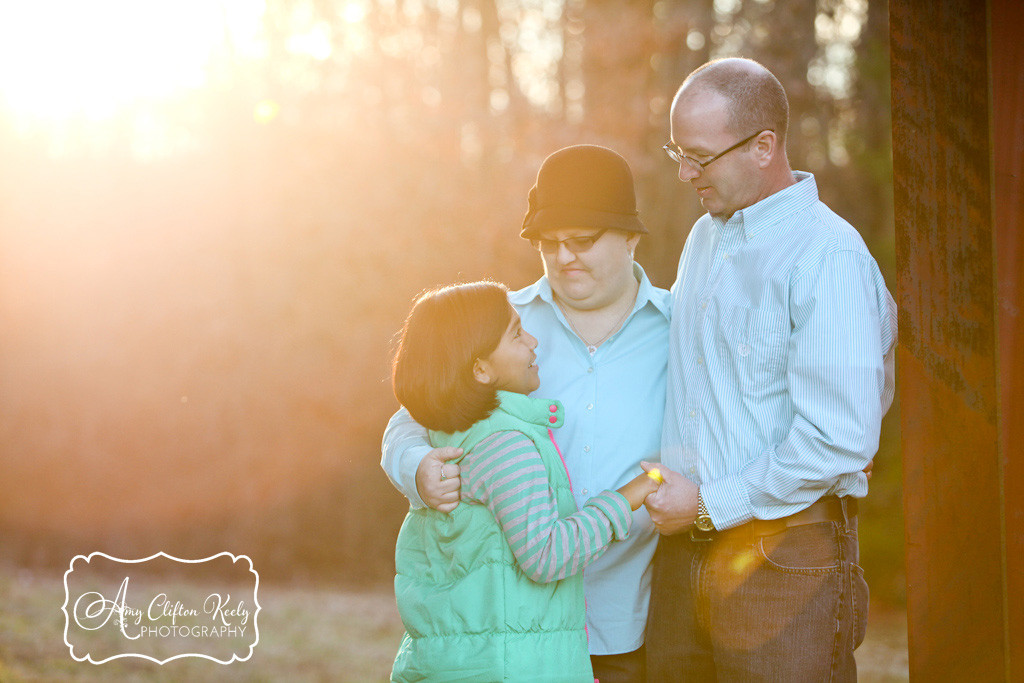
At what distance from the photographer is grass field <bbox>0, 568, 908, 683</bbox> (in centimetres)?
575

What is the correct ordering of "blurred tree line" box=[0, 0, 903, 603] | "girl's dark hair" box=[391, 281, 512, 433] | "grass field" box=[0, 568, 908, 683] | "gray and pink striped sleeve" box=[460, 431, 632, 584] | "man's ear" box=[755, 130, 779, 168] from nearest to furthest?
"gray and pink striped sleeve" box=[460, 431, 632, 584]
"girl's dark hair" box=[391, 281, 512, 433]
"man's ear" box=[755, 130, 779, 168]
"grass field" box=[0, 568, 908, 683]
"blurred tree line" box=[0, 0, 903, 603]

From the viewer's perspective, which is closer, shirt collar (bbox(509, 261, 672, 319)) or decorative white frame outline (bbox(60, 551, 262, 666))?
shirt collar (bbox(509, 261, 672, 319))

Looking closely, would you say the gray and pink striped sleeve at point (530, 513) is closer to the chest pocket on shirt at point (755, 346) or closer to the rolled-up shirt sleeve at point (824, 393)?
the rolled-up shirt sleeve at point (824, 393)

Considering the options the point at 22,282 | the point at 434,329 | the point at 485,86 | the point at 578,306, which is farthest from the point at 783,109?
the point at 22,282

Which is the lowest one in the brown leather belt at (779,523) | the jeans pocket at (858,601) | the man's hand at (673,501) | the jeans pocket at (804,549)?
the jeans pocket at (858,601)

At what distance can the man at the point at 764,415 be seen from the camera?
2.06 m

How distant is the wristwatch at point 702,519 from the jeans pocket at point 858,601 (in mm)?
348

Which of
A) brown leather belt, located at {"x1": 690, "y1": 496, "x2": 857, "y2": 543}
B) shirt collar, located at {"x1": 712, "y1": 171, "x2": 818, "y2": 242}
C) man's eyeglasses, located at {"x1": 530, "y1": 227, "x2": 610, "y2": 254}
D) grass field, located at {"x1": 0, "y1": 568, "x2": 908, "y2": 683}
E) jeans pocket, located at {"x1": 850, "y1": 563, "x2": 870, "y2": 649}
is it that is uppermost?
shirt collar, located at {"x1": 712, "y1": 171, "x2": 818, "y2": 242}

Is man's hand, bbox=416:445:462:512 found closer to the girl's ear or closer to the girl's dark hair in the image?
the girl's dark hair

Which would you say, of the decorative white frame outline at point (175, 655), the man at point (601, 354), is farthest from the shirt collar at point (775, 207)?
the decorative white frame outline at point (175, 655)

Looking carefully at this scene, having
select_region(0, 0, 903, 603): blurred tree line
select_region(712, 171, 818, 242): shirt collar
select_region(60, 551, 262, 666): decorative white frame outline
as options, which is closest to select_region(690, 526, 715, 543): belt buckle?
select_region(712, 171, 818, 242): shirt collar

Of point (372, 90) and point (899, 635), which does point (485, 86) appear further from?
point (899, 635)

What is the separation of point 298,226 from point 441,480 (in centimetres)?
613

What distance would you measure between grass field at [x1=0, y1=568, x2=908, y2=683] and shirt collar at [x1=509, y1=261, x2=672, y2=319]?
3816 millimetres
